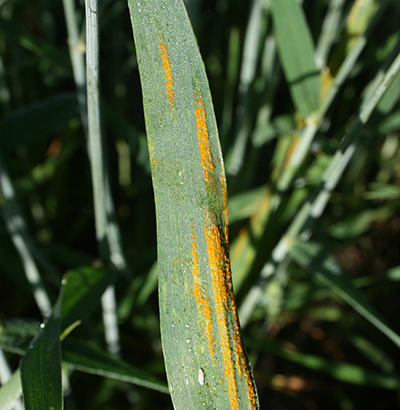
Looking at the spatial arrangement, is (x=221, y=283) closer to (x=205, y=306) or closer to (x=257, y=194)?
(x=205, y=306)

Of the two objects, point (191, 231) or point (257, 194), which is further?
point (257, 194)

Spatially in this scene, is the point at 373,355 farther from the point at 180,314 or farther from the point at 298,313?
the point at 180,314

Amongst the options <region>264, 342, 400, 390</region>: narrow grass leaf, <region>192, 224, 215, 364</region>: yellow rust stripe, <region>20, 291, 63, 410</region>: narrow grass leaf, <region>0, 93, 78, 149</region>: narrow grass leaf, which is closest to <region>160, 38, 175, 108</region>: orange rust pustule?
<region>192, 224, 215, 364</region>: yellow rust stripe

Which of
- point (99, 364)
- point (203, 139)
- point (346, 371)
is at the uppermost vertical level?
point (203, 139)

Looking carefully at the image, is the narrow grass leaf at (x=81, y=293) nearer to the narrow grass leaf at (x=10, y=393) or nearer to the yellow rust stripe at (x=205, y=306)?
the narrow grass leaf at (x=10, y=393)

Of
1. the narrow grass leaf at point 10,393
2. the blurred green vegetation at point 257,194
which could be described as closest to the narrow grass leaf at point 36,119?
the blurred green vegetation at point 257,194

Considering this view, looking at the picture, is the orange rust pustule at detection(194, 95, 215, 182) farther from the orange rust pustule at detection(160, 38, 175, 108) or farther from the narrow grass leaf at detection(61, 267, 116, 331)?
the narrow grass leaf at detection(61, 267, 116, 331)

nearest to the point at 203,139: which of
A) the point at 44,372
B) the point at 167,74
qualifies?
the point at 167,74
